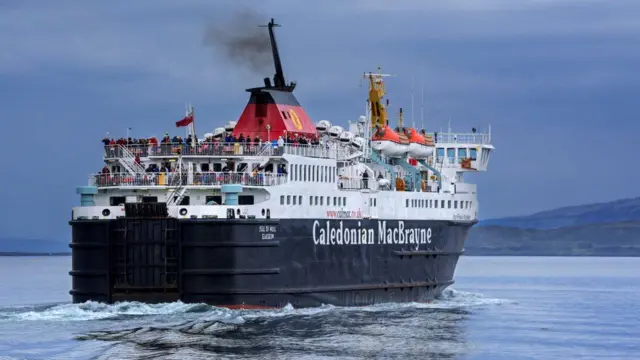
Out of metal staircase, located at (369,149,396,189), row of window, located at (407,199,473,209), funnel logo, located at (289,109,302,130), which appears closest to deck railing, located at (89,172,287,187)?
funnel logo, located at (289,109,302,130)

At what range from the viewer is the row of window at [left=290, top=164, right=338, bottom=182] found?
5662 centimetres

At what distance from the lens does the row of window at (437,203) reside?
65.5m

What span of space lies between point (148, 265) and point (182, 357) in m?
9.30

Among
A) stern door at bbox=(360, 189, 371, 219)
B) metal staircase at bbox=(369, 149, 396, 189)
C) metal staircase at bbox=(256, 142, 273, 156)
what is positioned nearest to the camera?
metal staircase at bbox=(256, 142, 273, 156)

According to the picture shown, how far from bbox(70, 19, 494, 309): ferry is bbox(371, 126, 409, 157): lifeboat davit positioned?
89 mm

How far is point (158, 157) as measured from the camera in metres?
56.2

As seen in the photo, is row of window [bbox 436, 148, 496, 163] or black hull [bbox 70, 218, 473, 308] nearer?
black hull [bbox 70, 218, 473, 308]

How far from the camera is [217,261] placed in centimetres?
5303

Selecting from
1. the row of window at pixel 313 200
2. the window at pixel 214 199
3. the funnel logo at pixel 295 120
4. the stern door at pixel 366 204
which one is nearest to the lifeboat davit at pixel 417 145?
the stern door at pixel 366 204

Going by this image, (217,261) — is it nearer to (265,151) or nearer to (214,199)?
(214,199)

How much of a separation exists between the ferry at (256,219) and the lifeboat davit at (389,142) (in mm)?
89

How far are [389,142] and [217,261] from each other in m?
15.2

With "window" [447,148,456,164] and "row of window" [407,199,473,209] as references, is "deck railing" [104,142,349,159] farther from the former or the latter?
"window" [447,148,456,164]

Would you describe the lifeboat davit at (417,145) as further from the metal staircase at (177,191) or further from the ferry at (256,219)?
the metal staircase at (177,191)
